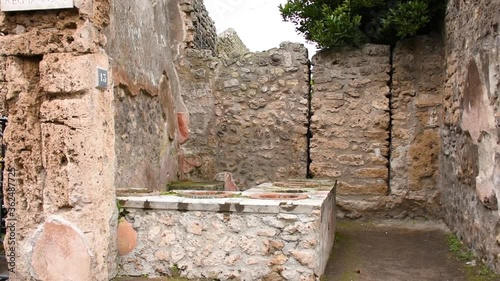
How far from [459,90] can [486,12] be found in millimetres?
1307

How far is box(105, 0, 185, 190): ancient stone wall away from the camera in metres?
5.40

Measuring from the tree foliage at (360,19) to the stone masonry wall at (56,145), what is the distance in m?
3.55

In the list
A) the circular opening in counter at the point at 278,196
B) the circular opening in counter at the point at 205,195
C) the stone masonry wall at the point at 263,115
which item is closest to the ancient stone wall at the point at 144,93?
the stone masonry wall at the point at 263,115

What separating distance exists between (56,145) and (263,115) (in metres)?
3.92

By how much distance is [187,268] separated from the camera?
408cm

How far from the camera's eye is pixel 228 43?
970 cm

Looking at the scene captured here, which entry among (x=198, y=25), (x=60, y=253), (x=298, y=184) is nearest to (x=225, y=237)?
(x=60, y=253)

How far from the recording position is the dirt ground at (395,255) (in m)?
4.47

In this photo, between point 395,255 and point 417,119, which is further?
point 417,119

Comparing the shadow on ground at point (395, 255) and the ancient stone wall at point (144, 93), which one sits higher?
the ancient stone wall at point (144, 93)

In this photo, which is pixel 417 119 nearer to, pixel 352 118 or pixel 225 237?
pixel 352 118

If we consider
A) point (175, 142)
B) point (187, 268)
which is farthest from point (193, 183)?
point (187, 268)

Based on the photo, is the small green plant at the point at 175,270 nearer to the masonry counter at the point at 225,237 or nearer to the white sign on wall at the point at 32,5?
the masonry counter at the point at 225,237

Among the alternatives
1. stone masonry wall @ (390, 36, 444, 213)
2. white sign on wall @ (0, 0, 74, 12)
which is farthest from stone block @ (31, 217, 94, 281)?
stone masonry wall @ (390, 36, 444, 213)
